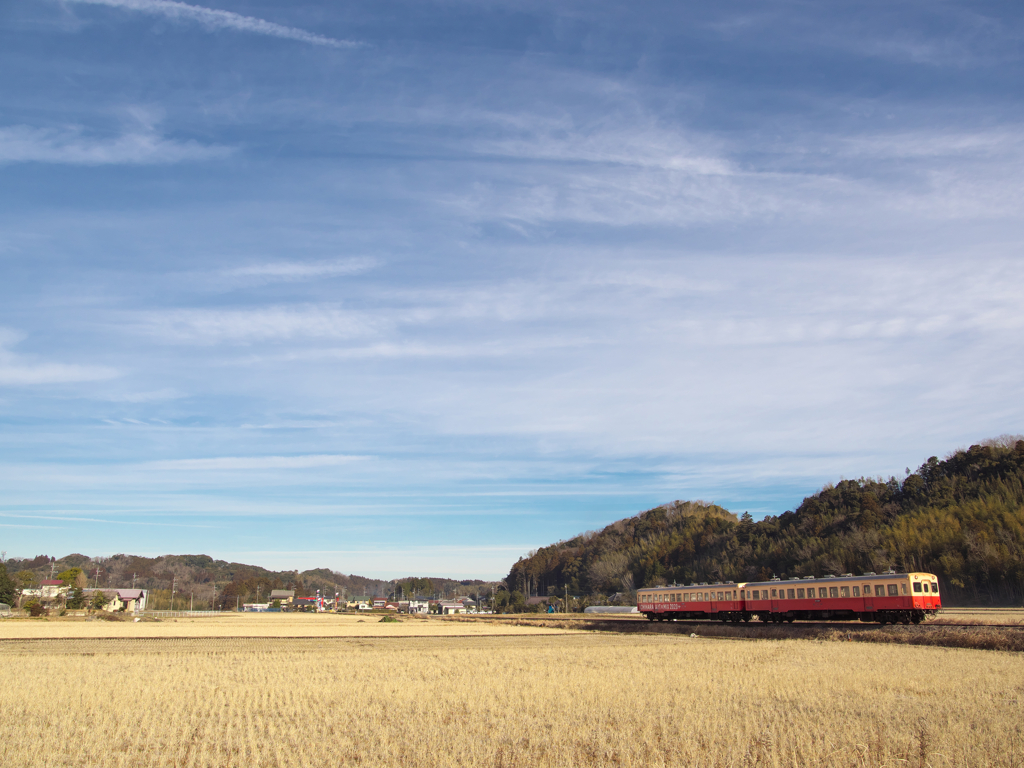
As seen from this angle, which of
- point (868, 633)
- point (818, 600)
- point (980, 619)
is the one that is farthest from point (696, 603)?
point (868, 633)

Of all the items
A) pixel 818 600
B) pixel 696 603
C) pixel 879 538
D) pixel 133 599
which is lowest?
pixel 133 599

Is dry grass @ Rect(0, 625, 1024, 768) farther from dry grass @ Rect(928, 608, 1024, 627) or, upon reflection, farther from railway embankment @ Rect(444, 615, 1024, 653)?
dry grass @ Rect(928, 608, 1024, 627)

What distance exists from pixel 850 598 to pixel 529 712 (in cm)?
3306

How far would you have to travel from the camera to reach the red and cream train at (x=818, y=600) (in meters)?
38.0

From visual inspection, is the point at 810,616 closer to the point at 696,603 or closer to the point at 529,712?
the point at 696,603

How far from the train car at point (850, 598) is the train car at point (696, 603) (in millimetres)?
1051

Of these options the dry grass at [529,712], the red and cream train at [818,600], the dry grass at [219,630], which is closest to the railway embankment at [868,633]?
the red and cream train at [818,600]

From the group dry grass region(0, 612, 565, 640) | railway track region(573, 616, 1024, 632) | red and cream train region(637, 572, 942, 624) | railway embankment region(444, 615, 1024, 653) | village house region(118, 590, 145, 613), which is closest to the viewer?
railway embankment region(444, 615, 1024, 653)

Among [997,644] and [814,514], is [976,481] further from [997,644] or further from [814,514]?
[997,644]

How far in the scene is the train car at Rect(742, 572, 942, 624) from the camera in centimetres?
3784

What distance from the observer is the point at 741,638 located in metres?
39.3

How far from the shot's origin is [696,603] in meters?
53.5

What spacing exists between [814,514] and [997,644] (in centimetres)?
8952

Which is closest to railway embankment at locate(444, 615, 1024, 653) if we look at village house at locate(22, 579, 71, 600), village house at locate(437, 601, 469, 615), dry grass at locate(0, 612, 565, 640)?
dry grass at locate(0, 612, 565, 640)
